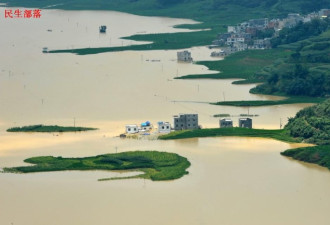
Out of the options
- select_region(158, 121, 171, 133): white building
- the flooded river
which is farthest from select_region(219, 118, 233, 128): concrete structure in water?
select_region(158, 121, 171, 133): white building

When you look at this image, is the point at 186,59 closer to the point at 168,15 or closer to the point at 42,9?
the point at 168,15

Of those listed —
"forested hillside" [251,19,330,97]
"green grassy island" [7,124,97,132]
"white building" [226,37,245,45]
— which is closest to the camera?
"green grassy island" [7,124,97,132]

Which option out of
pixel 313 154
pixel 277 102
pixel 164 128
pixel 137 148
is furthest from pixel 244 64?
pixel 313 154

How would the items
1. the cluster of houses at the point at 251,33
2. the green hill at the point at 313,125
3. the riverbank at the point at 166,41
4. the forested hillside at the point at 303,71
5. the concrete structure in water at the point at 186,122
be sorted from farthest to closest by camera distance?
1. the cluster of houses at the point at 251,33
2. the riverbank at the point at 166,41
3. the forested hillside at the point at 303,71
4. the concrete structure in water at the point at 186,122
5. the green hill at the point at 313,125

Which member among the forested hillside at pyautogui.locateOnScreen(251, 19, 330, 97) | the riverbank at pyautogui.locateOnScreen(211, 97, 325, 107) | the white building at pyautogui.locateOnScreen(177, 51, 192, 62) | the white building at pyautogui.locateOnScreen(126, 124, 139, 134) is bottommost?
the white building at pyautogui.locateOnScreen(126, 124, 139, 134)

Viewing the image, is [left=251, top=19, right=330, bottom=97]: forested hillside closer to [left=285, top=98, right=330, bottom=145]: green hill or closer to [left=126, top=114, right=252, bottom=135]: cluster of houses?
[left=285, top=98, right=330, bottom=145]: green hill

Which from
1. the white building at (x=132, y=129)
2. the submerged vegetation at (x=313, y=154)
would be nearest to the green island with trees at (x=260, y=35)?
the white building at (x=132, y=129)

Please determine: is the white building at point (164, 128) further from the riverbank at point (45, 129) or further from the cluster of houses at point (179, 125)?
the riverbank at point (45, 129)
